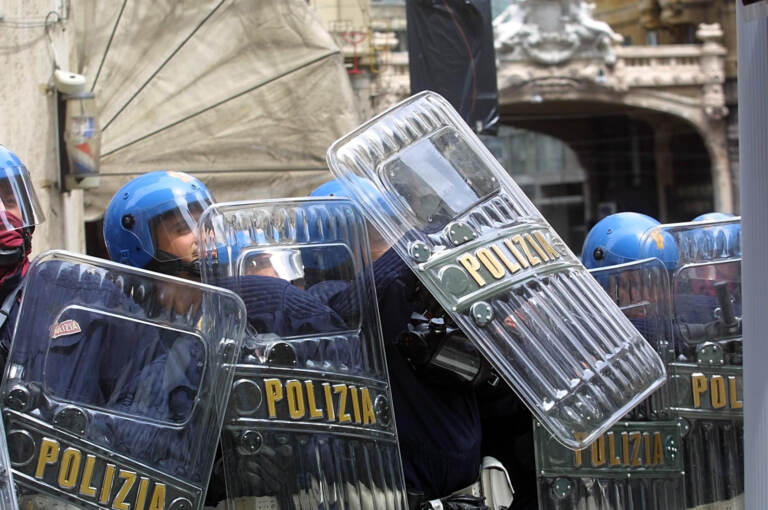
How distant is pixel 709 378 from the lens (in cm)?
284

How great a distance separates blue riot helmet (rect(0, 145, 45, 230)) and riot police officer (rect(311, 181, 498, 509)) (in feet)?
2.98

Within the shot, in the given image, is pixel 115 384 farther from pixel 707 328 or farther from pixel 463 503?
pixel 707 328

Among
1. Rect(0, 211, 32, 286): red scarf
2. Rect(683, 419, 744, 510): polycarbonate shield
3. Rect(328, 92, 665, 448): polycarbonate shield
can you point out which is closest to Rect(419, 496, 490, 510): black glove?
Rect(683, 419, 744, 510): polycarbonate shield

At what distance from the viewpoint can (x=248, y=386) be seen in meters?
2.34

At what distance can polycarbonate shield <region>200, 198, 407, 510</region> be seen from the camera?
2357 mm

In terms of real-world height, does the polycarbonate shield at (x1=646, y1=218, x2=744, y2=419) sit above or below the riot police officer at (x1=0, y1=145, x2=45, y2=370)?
below

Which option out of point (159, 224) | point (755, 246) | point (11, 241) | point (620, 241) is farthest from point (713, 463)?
point (11, 241)

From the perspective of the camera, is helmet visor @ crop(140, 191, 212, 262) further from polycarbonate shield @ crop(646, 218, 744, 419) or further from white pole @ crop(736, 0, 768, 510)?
white pole @ crop(736, 0, 768, 510)

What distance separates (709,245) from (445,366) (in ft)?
2.69

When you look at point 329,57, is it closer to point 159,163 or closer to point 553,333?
point 159,163

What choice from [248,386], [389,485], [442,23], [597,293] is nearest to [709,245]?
[597,293]

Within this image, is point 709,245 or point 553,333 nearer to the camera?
point 553,333

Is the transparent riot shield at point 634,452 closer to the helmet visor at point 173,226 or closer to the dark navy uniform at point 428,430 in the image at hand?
the dark navy uniform at point 428,430

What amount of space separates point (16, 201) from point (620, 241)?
2000mm
